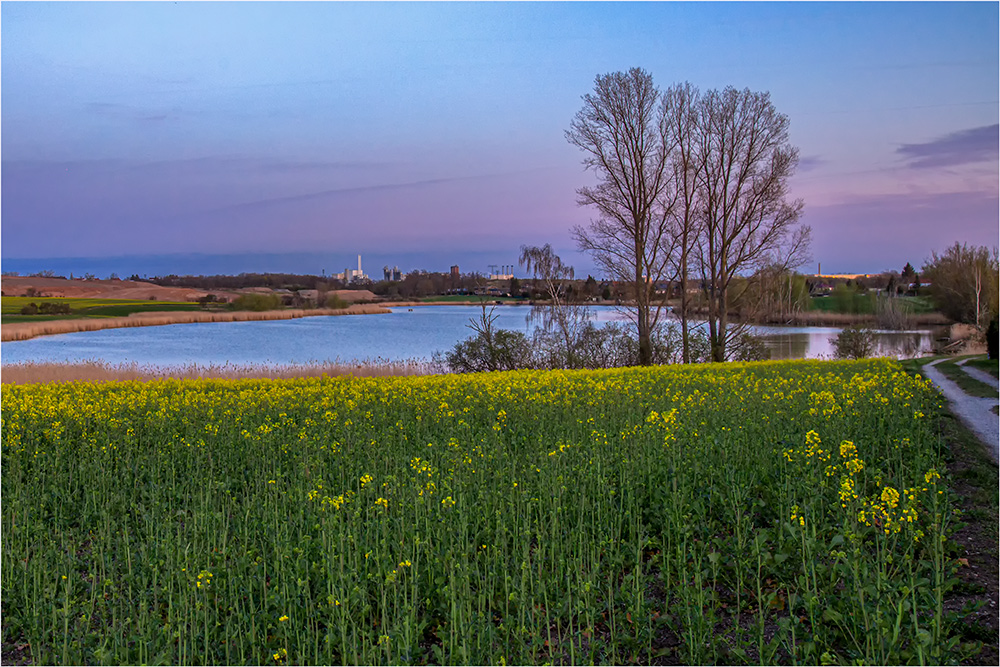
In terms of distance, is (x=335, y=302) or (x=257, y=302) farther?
(x=335, y=302)

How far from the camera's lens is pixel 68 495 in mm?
8016

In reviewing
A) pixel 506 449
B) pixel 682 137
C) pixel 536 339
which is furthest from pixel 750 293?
pixel 506 449

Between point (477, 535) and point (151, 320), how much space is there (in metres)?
47.0

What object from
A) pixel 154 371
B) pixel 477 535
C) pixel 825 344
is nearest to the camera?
pixel 477 535

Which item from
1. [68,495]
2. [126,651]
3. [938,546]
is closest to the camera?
[126,651]

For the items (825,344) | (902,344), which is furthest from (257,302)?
(902,344)

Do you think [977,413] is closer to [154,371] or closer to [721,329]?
[721,329]

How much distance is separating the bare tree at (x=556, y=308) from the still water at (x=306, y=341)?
1300mm

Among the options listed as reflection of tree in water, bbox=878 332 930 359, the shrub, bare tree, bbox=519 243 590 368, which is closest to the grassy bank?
the shrub

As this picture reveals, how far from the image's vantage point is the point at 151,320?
155ft

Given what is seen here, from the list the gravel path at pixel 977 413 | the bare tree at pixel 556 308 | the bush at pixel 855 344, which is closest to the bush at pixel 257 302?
the bare tree at pixel 556 308

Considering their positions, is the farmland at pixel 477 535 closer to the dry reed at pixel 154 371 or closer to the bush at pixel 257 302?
the dry reed at pixel 154 371

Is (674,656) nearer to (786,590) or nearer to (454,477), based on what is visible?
(786,590)

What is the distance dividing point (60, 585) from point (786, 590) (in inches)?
245
